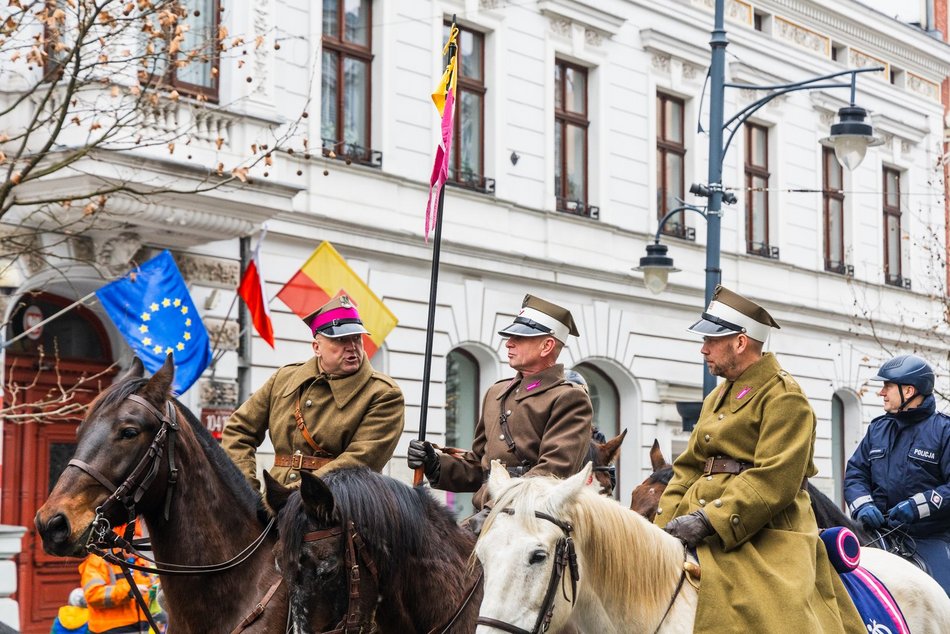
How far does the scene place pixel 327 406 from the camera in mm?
7102

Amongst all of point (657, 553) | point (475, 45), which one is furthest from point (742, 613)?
point (475, 45)

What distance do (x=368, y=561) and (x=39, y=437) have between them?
10906 mm

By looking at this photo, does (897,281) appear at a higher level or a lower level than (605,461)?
higher

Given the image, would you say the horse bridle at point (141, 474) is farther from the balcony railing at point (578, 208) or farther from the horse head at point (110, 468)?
the balcony railing at point (578, 208)

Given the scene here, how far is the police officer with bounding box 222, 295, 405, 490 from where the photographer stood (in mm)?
6949

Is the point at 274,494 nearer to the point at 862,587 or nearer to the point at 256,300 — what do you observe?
the point at 862,587

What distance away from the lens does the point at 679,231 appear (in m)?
23.8

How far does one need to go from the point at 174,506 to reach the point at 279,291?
1018 centimetres

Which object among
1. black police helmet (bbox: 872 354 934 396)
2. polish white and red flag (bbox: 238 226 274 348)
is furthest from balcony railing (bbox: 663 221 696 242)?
black police helmet (bbox: 872 354 934 396)

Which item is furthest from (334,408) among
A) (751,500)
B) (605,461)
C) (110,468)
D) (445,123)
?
(605,461)

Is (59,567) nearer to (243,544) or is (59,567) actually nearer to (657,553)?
(243,544)

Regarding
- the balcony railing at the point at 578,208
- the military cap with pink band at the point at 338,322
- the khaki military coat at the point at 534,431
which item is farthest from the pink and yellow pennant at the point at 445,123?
the balcony railing at the point at 578,208

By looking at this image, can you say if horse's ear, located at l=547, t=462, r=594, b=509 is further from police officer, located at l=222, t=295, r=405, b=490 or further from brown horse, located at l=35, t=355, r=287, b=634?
police officer, located at l=222, t=295, r=405, b=490

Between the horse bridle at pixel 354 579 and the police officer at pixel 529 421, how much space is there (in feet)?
3.36
